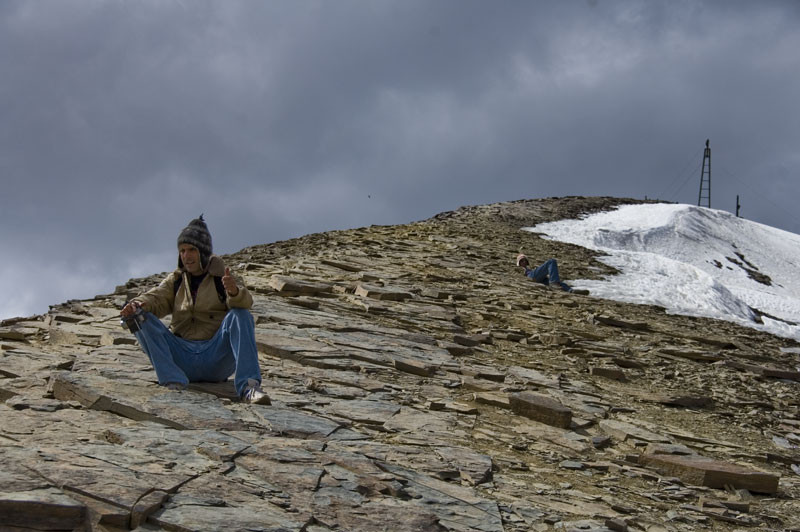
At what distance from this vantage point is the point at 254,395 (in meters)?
6.73

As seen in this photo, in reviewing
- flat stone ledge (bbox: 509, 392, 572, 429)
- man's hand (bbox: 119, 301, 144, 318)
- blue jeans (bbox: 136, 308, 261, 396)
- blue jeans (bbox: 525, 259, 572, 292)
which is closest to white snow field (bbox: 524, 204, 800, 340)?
blue jeans (bbox: 525, 259, 572, 292)

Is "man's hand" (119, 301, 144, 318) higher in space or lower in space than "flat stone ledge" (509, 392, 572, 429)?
higher

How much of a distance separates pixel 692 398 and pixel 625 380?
114cm

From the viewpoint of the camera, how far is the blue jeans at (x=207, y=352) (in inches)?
271

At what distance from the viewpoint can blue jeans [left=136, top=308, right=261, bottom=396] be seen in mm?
6887

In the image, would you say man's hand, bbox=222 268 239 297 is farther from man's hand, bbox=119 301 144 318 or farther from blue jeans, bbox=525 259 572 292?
blue jeans, bbox=525 259 572 292

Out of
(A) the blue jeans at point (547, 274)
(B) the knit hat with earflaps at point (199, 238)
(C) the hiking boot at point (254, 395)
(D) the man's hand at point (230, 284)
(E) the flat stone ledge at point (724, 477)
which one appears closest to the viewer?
(C) the hiking boot at point (254, 395)

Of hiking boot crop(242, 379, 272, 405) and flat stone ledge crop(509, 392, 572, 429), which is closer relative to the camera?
hiking boot crop(242, 379, 272, 405)

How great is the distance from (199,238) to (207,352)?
1.08 meters

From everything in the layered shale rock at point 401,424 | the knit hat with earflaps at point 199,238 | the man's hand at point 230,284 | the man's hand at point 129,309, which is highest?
the knit hat with earflaps at point 199,238

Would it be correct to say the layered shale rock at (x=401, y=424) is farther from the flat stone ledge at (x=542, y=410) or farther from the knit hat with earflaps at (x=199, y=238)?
the knit hat with earflaps at (x=199, y=238)

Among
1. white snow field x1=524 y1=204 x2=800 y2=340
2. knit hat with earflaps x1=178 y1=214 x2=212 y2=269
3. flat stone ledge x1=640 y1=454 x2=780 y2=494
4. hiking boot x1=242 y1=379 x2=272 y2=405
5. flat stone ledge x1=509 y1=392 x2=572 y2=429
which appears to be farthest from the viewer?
white snow field x1=524 y1=204 x2=800 y2=340

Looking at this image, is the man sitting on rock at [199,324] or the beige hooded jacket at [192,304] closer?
the man sitting on rock at [199,324]

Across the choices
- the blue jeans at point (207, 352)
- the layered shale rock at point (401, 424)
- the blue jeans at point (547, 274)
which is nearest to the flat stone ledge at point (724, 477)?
the layered shale rock at point (401, 424)
